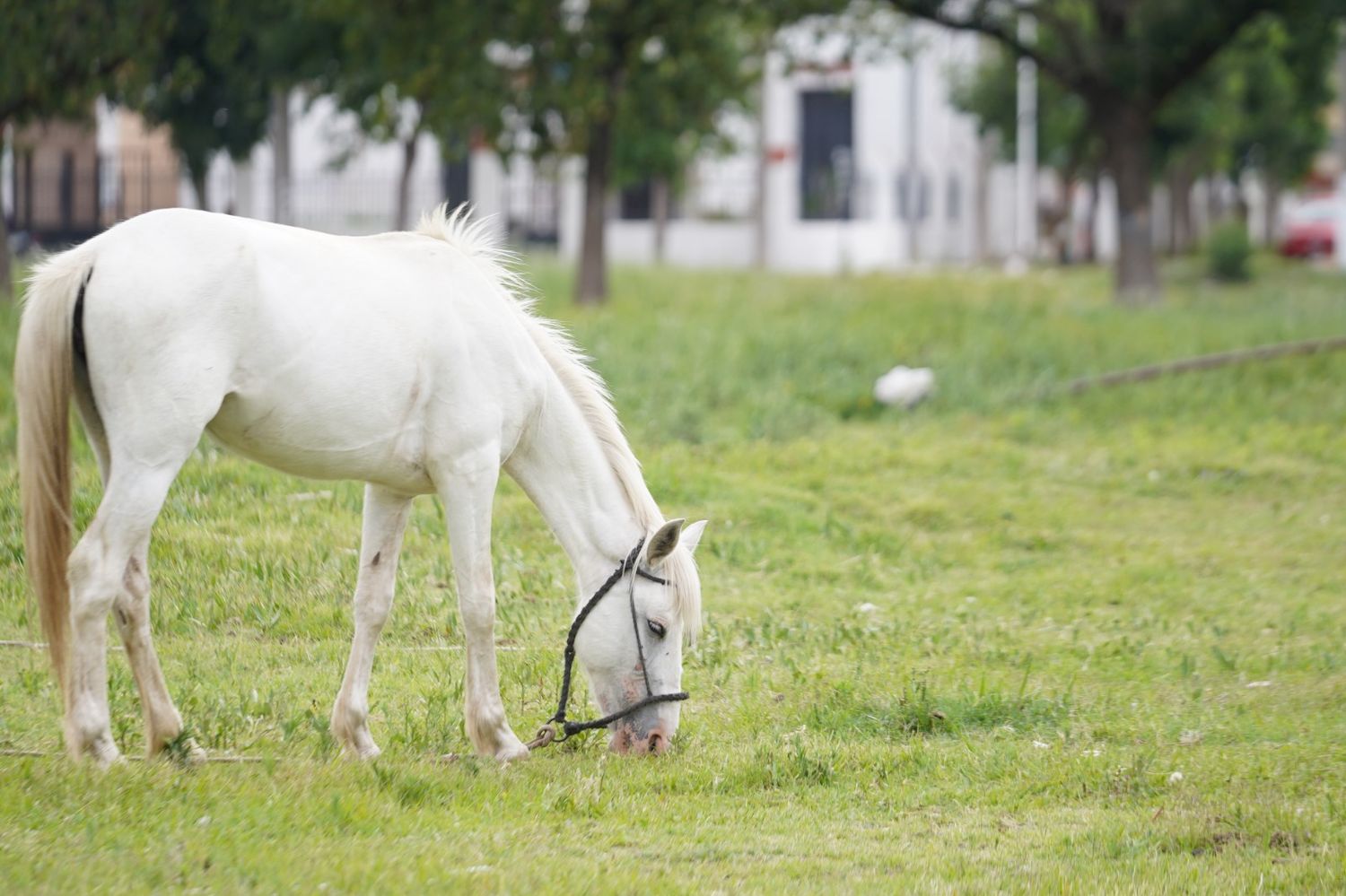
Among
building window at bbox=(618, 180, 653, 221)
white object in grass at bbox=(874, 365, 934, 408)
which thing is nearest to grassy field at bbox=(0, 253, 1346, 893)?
white object in grass at bbox=(874, 365, 934, 408)

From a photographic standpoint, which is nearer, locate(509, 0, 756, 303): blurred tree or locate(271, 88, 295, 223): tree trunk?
locate(509, 0, 756, 303): blurred tree

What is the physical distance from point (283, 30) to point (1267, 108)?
23.2 metres

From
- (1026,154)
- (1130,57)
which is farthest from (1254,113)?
(1130,57)

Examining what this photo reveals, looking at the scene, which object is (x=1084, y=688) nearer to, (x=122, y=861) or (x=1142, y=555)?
(x=1142, y=555)

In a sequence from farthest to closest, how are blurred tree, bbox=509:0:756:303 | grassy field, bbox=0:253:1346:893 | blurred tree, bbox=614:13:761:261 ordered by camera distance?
blurred tree, bbox=614:13:761:261 → blurred tree, bbox=509:0:756:303 → grassy field, bbox=0:253:1346:893

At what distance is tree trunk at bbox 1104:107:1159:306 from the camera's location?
21.5 meters

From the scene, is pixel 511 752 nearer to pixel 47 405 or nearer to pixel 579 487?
pixel 579 487

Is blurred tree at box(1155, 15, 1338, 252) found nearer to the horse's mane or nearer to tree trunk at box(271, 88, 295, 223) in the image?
tree trunk at box(271, 88, 295, 223)

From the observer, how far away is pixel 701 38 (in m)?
19.5

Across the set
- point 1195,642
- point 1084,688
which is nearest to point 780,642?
point 1084,688

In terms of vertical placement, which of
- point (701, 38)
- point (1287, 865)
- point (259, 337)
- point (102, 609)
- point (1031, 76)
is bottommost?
point (1287, 865)

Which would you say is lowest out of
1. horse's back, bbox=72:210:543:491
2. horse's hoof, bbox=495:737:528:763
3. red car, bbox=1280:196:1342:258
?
horse's hoof, bbox=495:737:528:763

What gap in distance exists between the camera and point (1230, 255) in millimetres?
28531

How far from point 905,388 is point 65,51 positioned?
912 cm
